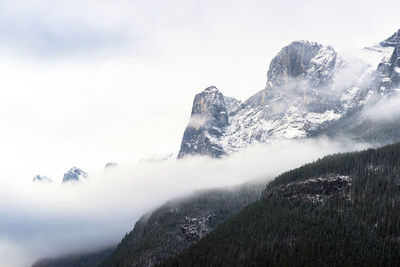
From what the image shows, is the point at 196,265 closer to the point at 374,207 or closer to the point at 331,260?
the point at 331,260

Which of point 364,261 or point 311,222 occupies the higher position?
point 311,222

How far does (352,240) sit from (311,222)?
69.1ft

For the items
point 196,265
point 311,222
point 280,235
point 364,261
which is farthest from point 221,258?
point 364,261

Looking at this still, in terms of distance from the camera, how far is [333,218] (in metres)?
200

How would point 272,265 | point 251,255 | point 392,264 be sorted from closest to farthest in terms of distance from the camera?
point 392,264 < point 272,265 < point 251,255

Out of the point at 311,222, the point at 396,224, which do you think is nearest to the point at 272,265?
the point at 311,222

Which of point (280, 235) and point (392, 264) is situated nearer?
point (392, 264)

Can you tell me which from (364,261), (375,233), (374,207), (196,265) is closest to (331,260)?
(364,261)

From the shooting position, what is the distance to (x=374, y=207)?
654 ft

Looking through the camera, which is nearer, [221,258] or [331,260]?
[331,260]

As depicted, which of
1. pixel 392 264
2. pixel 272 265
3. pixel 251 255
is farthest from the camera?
pixel 251 255

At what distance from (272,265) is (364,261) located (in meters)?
31.4

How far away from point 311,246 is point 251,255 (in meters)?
23.4

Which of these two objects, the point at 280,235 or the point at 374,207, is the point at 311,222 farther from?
the point at 374,207
